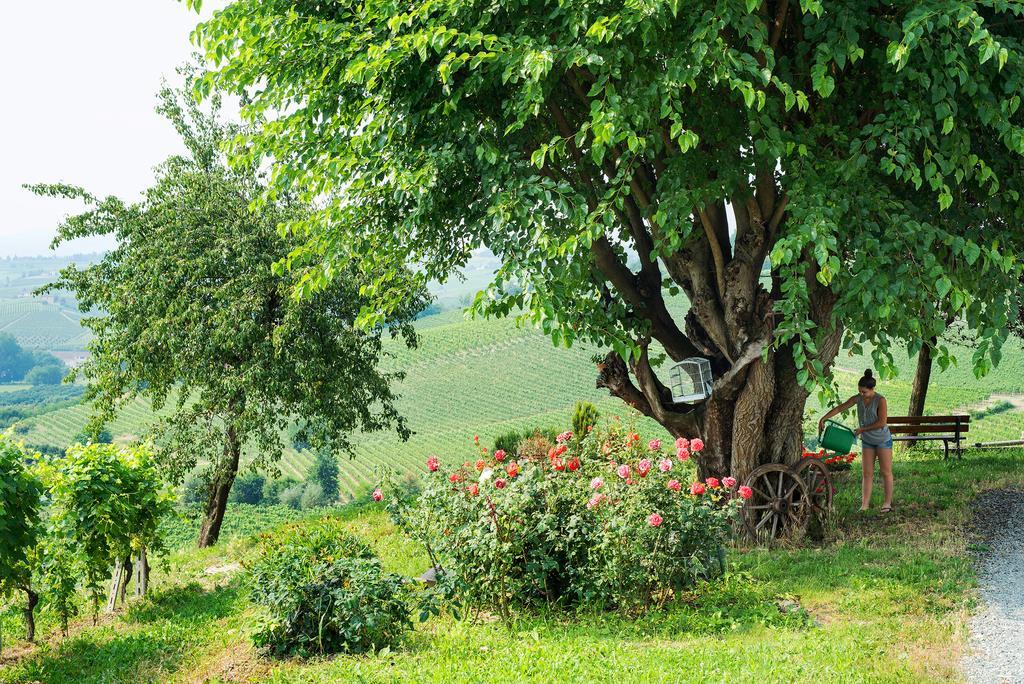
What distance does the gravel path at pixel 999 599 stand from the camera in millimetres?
5828

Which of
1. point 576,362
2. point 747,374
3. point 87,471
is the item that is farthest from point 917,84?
point 576,362

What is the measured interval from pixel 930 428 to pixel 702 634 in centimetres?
1106

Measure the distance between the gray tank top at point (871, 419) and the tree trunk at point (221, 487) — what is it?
420 inches

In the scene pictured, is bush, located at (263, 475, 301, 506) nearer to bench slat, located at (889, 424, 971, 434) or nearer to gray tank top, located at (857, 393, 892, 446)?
bench slat, located at (889, 424, 971, 434)

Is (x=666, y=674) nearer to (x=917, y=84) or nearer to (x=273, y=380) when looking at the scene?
(x=917, y=84)

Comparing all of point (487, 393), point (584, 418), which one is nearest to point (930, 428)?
point (584, 418)

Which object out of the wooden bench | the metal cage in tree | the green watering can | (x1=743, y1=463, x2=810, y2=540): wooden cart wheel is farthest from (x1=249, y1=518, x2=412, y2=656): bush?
the wooden bench

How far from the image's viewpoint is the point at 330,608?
677 centimetres

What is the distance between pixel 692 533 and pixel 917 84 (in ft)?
14.8

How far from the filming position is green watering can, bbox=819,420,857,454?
1014 cm

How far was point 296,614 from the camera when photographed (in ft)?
22.1

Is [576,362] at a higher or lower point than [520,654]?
higher

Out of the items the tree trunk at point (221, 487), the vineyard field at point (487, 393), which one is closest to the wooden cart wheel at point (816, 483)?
the tree trunk at point (221, 487)

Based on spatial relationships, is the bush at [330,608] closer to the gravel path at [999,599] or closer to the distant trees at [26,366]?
the gravel path at [999,599]
